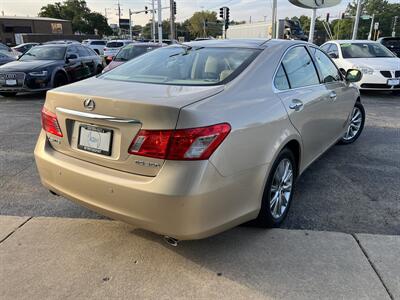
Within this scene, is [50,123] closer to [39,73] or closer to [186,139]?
[186,139]

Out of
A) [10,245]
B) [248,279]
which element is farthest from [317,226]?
[10,245]

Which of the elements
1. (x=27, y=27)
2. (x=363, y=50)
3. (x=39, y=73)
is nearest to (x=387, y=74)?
(x=363, y=50)

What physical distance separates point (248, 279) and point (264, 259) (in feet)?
0.91

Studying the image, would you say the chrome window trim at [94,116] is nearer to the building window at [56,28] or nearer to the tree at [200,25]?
the building window at [56,28]

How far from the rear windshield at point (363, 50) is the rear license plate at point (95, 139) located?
9.91 meters

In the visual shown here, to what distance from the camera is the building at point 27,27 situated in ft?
227

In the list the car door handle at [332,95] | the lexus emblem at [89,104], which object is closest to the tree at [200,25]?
the car door handle at [332,95]

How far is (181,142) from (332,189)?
8.02ft

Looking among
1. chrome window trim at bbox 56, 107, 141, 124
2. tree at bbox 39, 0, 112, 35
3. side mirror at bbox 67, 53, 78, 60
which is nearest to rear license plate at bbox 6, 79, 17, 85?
side mirror at bbox 67, 53, 78, 60

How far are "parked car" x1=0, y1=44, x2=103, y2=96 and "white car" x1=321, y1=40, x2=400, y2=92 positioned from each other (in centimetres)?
781

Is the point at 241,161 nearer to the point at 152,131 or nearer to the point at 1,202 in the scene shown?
the point at 152,131

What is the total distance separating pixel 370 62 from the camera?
1019 centimetres

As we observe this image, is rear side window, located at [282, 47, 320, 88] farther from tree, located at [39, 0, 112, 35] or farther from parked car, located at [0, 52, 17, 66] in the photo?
tree, located at [39, 0, 112, 35]

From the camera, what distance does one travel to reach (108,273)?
2.66m
